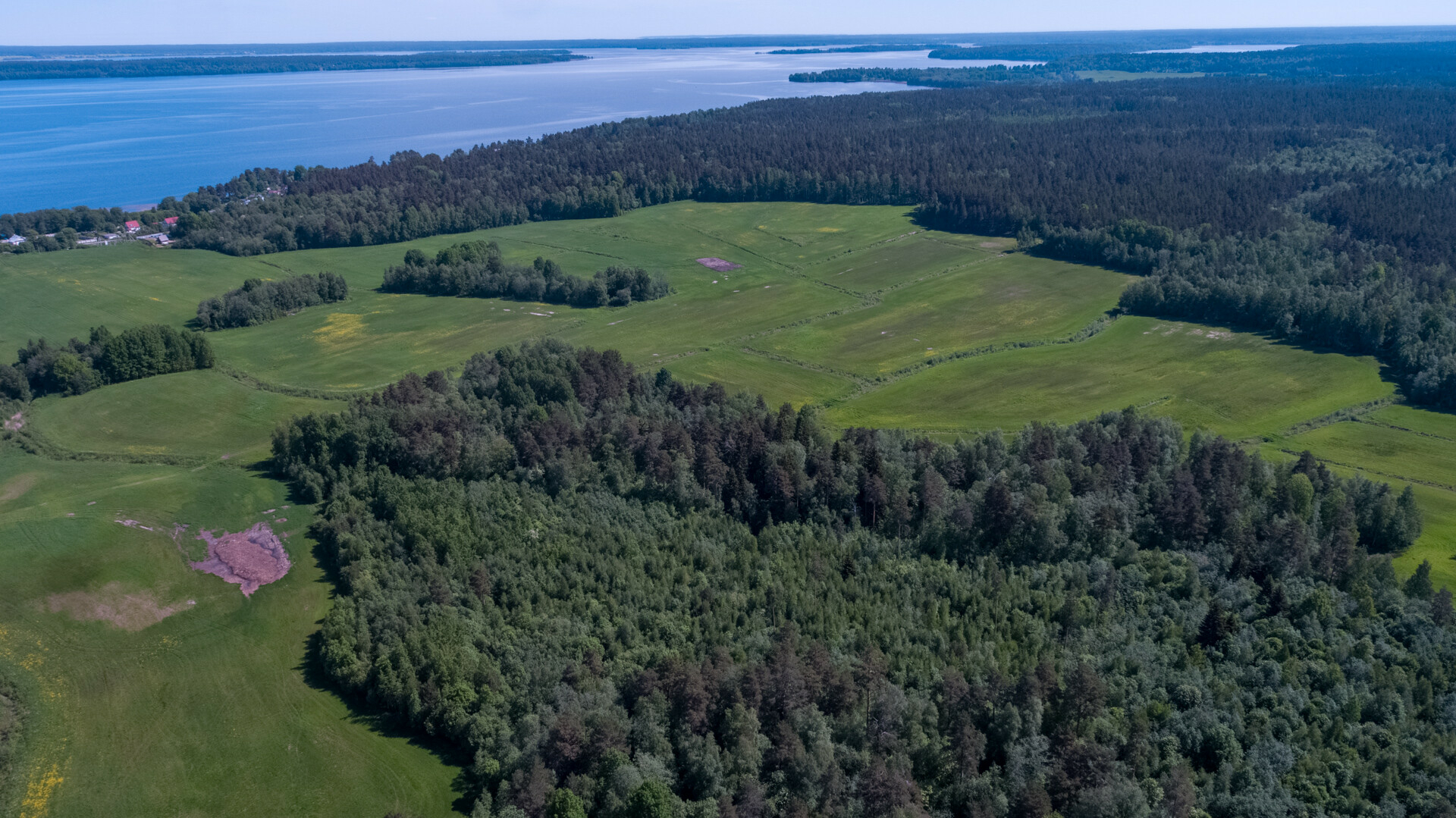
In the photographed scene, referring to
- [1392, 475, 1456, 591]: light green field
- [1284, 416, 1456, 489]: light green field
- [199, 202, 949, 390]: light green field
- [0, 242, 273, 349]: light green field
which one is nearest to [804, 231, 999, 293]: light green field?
[199, 202, 949, 390]: light green field

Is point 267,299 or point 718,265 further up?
point 267,299

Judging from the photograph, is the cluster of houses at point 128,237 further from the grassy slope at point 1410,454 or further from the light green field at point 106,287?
the grassy slope at point 1410,454

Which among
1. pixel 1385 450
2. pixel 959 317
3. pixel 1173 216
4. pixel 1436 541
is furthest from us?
pixel 1173 216

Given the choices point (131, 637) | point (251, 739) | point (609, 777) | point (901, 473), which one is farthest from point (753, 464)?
point (131, 637)

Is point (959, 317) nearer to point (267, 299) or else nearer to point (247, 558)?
point (247, 558)

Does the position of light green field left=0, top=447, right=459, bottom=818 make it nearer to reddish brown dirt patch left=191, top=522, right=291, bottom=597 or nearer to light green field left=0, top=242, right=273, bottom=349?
reddish brown dirt patch left=191, top=522, right=291, bottom=597

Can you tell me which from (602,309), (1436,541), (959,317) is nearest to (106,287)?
(602,309)

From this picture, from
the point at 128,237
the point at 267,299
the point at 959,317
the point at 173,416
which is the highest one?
the point at 128,237
